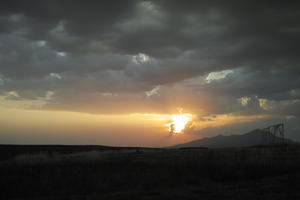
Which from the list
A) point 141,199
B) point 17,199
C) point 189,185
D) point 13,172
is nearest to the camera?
point 141,199

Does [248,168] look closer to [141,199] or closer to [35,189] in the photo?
[141,199]

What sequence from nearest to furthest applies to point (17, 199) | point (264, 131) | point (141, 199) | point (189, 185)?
point (141, 199), point (17, 199), point (189, 185), point (264, 131)

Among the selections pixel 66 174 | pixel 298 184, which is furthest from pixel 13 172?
pixel 298 184

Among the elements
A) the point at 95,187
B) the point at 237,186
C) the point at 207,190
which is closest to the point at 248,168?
the point at 237,186

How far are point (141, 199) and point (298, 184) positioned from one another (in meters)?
8.48

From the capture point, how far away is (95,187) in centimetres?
1603

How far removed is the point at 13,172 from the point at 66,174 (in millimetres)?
5123

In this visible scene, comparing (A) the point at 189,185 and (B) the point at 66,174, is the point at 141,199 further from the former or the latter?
(B) the point at 66,174

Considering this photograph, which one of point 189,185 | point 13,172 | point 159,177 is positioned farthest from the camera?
point 13,172

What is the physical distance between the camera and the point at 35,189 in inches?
635

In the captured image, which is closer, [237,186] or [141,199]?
[141,199]

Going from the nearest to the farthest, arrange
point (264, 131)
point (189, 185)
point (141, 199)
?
1. point (141, 199)
2. point (189, 185)
3. point (264, 131)

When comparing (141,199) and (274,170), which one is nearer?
(141,199)

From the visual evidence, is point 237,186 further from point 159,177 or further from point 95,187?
point 95,187
